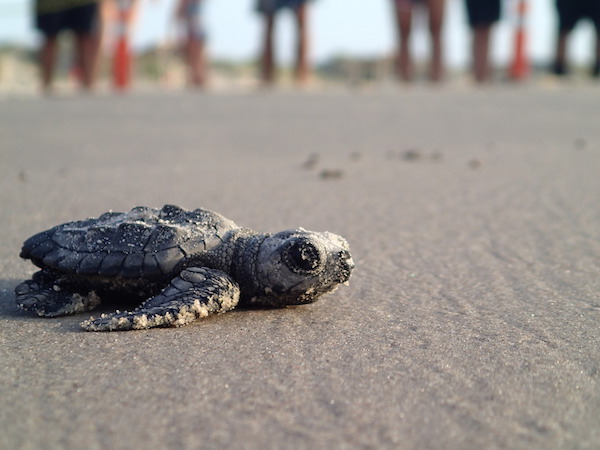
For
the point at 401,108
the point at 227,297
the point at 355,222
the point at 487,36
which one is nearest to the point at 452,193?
the point at 355,222

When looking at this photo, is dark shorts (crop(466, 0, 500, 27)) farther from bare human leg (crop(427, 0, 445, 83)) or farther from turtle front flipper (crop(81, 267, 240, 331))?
turtle front flipper (crop(81, 267, 240, 331))

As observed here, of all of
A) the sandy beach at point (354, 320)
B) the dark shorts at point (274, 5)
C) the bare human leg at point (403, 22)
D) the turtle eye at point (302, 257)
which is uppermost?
the dark shorts at point (274, 5)

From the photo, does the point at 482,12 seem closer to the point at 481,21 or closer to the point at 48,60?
the point at 481,21

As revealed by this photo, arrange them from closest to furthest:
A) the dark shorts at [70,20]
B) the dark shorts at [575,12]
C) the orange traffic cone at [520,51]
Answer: the dark shorts at [70,20] → the dark shorts at [575,12] → the orange traffic cone at [520,51]

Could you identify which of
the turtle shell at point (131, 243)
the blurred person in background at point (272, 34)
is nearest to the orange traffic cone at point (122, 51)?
the blurred person in background at point (272, 34)

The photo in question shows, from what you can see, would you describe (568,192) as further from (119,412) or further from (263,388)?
(119,412)

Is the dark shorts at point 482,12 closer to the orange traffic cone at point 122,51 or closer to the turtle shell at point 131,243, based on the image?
the orange traffic cone at point 122,51

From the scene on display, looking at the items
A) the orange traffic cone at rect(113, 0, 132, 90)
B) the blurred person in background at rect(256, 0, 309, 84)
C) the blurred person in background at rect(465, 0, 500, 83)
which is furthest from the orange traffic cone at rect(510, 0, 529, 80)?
the orange traffic cone at rect(113, 0, 132, 90)
